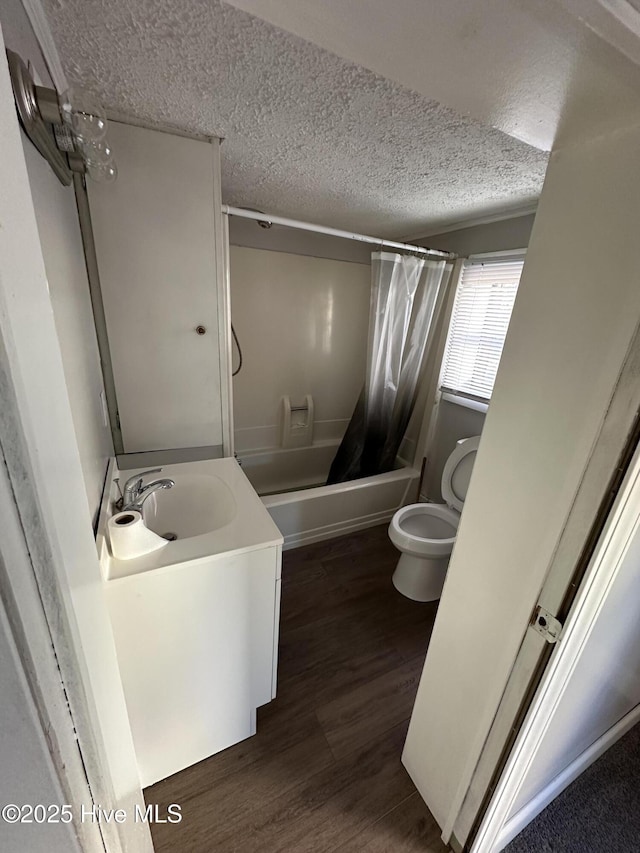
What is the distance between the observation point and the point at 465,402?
226 centimetres

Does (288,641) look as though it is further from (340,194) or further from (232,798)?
(340,194)

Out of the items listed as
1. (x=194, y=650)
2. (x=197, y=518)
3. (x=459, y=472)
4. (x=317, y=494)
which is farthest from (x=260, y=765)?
(x=459, y=472)

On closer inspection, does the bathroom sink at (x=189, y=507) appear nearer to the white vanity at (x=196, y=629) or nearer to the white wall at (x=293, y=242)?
the white vanity at (x=196, y=629)

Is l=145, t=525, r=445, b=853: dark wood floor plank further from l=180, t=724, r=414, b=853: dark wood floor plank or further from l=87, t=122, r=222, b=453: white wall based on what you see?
l=87, t=122, r=222, b=453: white wall

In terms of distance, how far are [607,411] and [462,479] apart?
145 centimetres

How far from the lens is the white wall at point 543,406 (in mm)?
521

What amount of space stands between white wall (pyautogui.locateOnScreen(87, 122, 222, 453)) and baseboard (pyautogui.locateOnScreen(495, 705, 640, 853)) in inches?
70.3

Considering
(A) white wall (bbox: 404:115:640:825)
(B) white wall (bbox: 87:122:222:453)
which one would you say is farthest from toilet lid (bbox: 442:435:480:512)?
(B) white wall (bbox: 87:122:222:453)

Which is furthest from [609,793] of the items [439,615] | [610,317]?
[610,317]

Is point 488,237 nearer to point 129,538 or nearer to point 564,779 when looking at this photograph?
point 129,538

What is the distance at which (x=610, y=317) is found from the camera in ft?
1.73

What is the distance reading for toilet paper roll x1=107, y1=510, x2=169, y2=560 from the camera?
89 centimetres

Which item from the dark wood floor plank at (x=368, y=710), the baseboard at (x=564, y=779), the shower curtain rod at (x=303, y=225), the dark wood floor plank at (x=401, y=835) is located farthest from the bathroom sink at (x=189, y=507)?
the baseboard at (x=564, y=779)

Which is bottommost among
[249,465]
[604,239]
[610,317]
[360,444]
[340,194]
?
[249,465]
